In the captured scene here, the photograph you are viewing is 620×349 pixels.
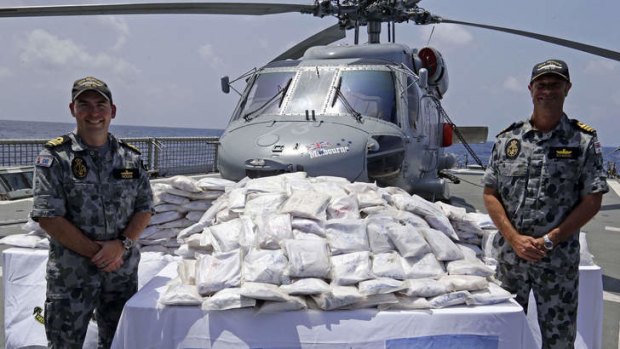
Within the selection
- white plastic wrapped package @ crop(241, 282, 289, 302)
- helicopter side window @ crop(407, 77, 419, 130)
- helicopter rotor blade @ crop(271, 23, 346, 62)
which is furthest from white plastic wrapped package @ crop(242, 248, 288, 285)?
helicopter rotor blade @ crop(271, 23, 346, 62)

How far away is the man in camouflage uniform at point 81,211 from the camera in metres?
2.59

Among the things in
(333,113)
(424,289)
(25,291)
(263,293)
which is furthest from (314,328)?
(333,113)

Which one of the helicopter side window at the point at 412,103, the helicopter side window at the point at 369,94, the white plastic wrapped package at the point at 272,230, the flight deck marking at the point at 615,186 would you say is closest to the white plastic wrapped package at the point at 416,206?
the white plastic wrapped package at the point at 272,230

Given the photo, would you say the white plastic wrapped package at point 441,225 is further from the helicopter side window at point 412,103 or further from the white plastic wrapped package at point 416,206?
the helicopter side window at point 412,103

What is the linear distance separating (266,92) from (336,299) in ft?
13.4

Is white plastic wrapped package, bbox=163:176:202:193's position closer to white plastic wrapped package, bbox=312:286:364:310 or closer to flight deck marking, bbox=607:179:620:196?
white plastic wrapped package, bbox=312:286:364:310

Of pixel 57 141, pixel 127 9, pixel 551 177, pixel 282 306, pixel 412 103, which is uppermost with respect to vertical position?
pixel 127 9

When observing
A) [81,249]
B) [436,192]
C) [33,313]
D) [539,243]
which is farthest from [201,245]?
[436,192]

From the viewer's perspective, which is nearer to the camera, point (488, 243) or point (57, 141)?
point (57, 141)

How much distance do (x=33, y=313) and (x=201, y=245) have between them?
1.31 m

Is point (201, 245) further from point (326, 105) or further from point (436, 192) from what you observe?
point (436, 192)

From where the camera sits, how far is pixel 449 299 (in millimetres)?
2848

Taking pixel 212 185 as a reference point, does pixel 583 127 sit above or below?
above

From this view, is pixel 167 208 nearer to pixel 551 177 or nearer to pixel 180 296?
pixel 180 296
